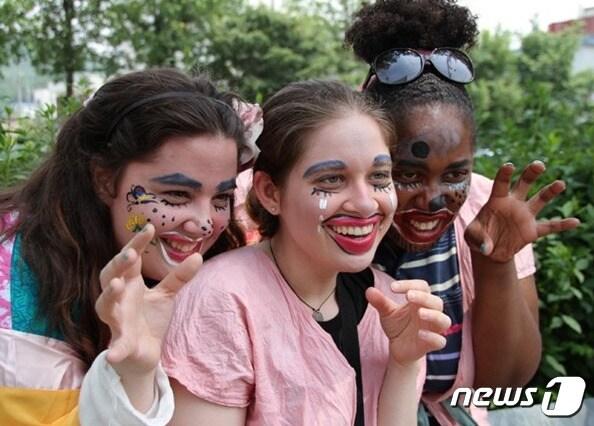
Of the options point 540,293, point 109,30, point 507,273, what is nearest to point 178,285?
point 507,273

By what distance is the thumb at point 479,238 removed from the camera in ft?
7.33

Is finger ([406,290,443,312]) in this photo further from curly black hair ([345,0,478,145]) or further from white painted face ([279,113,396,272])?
curly black hair ([345,0,478,145])

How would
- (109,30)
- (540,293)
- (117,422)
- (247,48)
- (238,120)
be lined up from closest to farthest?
(117,422), (238,120), (540,293), (109,30), (247,48)

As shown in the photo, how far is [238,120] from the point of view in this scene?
2.06 meters

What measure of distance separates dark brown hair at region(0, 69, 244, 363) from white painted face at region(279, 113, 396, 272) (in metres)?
0.24

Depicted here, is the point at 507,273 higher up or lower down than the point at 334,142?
lower down

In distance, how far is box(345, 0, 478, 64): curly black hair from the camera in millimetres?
2352

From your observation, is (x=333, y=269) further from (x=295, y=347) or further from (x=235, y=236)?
(x=235, y=236)

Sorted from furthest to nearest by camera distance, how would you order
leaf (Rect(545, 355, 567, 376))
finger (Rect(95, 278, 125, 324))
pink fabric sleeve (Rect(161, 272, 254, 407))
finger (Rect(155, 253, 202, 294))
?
leaf (Rect(545, 355, 567, 376)), pink fabric sleeve (Rect(161, 272, 254, 407)), finger (Rect(155, 253, 202, 294)), finger (Rect(95, 278, 125, 324))

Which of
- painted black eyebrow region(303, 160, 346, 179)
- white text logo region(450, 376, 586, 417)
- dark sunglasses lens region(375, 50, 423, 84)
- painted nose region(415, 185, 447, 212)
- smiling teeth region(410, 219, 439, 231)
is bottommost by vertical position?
white text logo region(450, 376, 586, 417)

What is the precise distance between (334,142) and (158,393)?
2.48 feet

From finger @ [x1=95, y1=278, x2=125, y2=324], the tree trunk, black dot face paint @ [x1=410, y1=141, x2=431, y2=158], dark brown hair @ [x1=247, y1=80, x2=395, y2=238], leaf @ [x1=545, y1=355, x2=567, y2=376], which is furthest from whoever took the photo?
the tree trunk

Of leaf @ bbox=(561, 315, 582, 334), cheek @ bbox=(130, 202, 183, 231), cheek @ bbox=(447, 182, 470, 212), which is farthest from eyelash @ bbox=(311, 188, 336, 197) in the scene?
leaf @ bbox=(561, 315, 582, 334)

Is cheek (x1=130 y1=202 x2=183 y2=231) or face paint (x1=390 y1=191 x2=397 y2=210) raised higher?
face paint (x1=390 y1=191 x2=397 y2=210)
